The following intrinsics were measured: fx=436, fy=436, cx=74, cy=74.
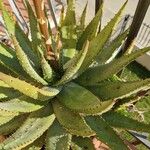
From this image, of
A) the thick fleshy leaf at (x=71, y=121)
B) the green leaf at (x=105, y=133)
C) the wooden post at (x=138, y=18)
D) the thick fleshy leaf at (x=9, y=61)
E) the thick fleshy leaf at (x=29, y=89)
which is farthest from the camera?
the thick fleshy leaf at (x=9, y=61)

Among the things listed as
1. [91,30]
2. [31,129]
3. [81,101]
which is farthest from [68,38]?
[31,129]

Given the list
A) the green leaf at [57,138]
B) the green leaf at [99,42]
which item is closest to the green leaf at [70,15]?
the green leaf at [99,42]

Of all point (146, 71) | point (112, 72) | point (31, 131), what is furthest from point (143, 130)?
point (146, 71)

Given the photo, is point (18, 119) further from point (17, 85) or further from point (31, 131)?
point (17, 85)

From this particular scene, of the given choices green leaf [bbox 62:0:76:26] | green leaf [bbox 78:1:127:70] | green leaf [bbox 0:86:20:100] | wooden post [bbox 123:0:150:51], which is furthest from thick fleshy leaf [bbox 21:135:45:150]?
wooden post [bbox 123:0:150:51]

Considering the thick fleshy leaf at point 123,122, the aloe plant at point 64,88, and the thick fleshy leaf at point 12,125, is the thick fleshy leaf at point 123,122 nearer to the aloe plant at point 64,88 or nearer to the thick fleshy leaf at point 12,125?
the aloe plant at point 64,88
